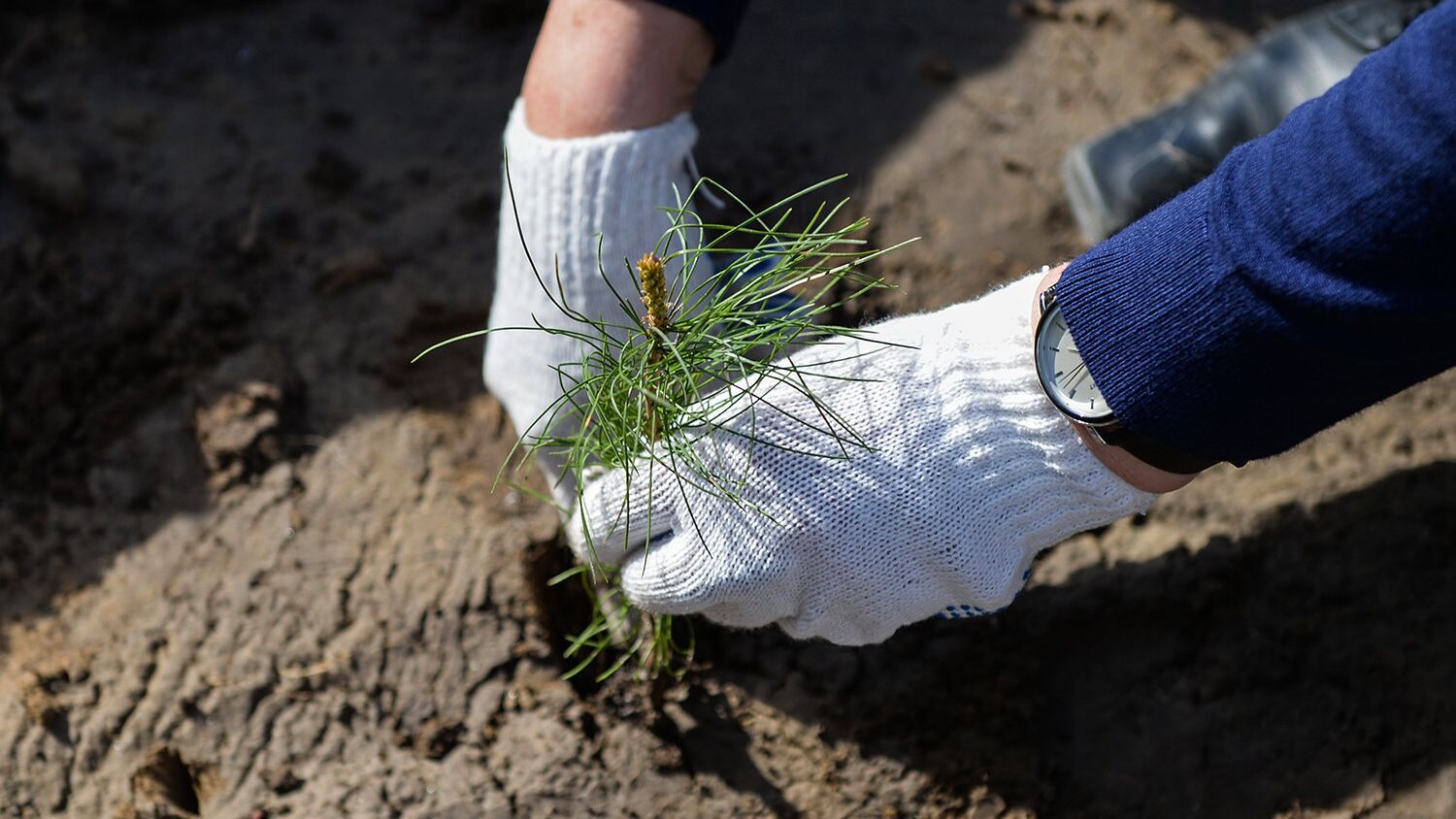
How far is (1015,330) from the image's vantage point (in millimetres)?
1295

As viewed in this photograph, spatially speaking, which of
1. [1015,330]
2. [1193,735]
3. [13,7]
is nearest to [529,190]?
[1015,330]

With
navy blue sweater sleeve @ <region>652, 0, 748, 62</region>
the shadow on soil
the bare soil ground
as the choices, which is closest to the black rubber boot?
the bare soil ground

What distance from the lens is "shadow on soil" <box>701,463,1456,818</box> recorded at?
1543 millimetres

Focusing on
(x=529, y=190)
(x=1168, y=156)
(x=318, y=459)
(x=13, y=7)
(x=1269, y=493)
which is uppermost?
(x=13, y=7)

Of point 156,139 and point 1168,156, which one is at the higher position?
point 156,139

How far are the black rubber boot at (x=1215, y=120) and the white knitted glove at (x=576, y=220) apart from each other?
105 cm

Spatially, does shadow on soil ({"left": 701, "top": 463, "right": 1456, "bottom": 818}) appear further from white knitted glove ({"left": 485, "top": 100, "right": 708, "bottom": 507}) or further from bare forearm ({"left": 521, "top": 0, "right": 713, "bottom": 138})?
bare forearm ({"left": 521, "top": 0, "right": 713, "bottom": 138})

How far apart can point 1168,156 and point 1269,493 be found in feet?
2.60

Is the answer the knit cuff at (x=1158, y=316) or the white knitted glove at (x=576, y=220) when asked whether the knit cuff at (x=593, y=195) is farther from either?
the knit cuff at (x=1158, y=316)

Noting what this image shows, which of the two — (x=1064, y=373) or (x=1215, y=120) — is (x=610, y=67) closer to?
(x=1064, y=373)

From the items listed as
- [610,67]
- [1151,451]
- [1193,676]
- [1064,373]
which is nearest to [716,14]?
[610,67]

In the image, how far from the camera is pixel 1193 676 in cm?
162

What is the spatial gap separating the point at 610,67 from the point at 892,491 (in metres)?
0.67

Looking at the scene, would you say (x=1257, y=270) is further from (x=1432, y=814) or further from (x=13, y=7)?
(x=13, y=7)
